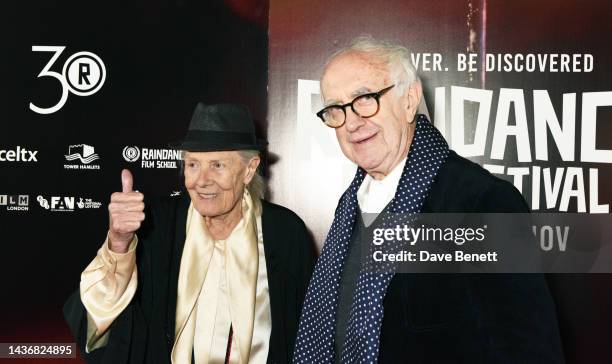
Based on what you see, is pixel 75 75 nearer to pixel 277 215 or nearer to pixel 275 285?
pixel 277 215

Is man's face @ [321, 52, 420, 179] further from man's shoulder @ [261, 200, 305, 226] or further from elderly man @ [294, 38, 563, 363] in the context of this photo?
man's shoulder @ [261, 200, 305, 226]

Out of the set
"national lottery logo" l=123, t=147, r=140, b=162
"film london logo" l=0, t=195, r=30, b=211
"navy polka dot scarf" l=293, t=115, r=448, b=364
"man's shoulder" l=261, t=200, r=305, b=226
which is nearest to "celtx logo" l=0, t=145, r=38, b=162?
"film london logo" l=0, t=195, r=30, b=211

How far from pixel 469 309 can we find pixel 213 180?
966 mm

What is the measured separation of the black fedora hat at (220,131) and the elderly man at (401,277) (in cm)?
48

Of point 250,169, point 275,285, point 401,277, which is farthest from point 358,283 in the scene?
point 250,169

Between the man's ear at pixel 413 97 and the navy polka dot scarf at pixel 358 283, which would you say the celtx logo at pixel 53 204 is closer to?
the navy polka dot scarf at pixel 358 283

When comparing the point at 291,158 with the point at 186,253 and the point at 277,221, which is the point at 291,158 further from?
the point at 186,253

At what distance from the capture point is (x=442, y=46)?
2.81 metres

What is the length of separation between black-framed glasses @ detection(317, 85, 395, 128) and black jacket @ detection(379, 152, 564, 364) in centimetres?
24

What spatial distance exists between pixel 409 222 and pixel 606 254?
4.12ft

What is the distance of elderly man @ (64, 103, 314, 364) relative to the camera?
230 cm

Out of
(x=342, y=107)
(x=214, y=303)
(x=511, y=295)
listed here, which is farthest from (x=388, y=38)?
(x=511, y=295)

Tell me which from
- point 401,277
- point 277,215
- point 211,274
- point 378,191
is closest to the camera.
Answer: point 401,277

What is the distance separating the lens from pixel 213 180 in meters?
2.31
